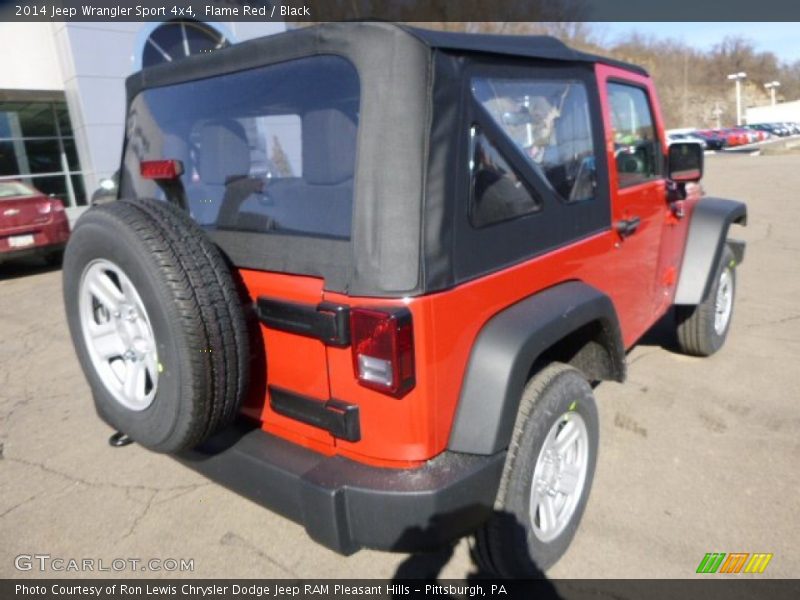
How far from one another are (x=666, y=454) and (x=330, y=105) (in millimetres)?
2392

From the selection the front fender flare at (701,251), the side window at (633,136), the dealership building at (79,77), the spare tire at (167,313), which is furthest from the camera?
the dealership building at (79,77)

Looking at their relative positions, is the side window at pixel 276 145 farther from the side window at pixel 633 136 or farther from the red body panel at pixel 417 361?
the side window at pixel 633 136

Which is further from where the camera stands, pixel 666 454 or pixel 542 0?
pixel 542 0

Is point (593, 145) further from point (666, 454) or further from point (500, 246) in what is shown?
point (666, 454)

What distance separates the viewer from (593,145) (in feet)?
8.41

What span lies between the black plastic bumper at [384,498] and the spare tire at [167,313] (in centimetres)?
33

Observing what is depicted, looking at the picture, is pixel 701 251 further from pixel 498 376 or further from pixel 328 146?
pixel 328 146

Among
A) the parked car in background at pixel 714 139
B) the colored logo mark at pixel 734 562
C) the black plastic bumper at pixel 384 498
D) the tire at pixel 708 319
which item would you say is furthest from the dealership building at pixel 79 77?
the parked car in background at pixel 714 139

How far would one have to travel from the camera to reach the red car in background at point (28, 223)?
828 cm

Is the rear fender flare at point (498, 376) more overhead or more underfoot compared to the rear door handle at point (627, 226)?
more underfoot

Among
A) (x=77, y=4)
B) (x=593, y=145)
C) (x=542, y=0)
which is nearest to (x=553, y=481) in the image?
(x=593, y=145)

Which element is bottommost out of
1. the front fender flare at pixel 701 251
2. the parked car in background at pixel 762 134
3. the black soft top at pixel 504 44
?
the parked car in background at pixel 762 134

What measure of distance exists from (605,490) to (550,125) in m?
1.68

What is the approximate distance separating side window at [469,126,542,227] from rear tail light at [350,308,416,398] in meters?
0.44
